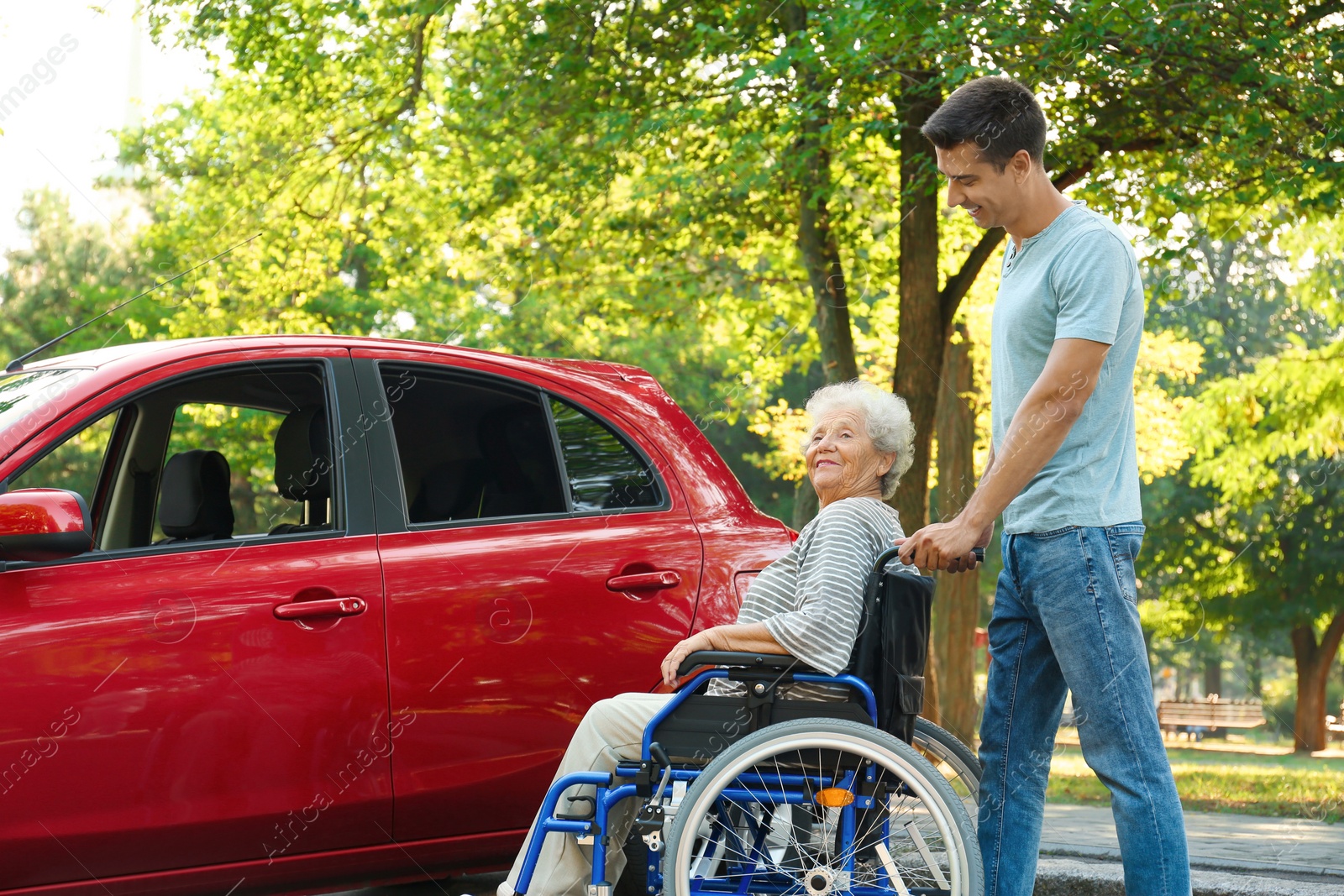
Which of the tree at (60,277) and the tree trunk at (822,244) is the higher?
the tree at (60,277)

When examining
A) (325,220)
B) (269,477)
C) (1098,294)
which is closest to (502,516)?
(1098,294)

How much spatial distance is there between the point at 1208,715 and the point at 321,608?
108 feet

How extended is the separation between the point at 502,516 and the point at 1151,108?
6.95m

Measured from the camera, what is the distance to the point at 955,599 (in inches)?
551

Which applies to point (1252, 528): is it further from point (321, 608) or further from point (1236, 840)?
point (321, 608)

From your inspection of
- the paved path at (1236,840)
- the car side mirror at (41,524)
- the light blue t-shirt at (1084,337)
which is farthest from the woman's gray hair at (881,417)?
the paved path at (1236,840)

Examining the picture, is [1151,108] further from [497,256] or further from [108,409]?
[108,409]

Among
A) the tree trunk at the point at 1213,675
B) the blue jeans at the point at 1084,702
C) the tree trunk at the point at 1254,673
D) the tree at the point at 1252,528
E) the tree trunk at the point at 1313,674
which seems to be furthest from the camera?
the tree trunk at the point at 1213,675

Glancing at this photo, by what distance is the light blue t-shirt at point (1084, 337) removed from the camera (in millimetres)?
3188

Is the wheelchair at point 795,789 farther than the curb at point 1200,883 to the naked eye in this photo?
No

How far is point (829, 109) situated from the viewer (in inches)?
365

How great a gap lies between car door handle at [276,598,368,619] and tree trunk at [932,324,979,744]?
1019cm

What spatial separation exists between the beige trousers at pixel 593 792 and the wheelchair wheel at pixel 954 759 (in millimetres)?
786

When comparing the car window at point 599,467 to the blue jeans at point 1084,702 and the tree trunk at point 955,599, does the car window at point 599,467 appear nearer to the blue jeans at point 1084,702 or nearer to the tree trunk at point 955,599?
the blue jeans at point 1084,702
